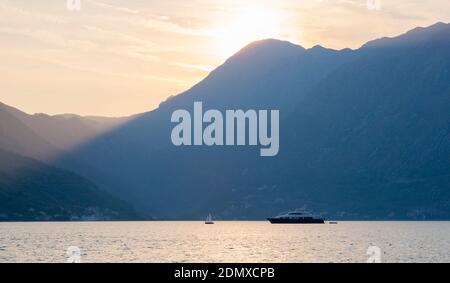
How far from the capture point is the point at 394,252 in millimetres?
179500
